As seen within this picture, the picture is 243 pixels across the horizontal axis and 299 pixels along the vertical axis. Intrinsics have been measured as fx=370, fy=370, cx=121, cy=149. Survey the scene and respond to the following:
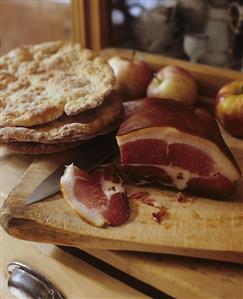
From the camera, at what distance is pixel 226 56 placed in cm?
103

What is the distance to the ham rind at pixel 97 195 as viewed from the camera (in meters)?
0.59

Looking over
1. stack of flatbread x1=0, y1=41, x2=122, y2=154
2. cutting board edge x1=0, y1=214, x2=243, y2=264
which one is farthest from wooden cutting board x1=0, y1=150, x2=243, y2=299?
stack of flatbread x1=0, y1=41, x2=122, y2=154

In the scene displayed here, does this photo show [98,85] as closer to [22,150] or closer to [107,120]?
[107,120]

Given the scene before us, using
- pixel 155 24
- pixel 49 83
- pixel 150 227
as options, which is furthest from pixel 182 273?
pixel 155 24

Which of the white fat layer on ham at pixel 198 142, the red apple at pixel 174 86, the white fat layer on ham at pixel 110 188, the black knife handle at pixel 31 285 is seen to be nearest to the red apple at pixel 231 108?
the red apple at pixel 174 86

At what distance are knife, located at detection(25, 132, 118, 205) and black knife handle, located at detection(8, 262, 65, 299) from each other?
12 cm

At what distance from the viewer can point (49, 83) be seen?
811mm

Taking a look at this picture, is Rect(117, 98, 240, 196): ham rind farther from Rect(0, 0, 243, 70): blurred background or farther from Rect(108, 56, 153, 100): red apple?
Rect(0, 0, 243, 70): blurred background

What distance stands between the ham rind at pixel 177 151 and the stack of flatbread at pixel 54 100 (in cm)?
9

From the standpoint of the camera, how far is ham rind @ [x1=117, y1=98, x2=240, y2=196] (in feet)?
2.05

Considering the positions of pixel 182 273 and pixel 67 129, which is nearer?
pixel 182 273

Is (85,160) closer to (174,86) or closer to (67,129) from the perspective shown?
(67,129)

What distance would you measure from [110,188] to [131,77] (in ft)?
1.32

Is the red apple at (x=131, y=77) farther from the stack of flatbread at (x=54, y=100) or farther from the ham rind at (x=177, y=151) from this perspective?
the ham rind at (x=177, y=151)
